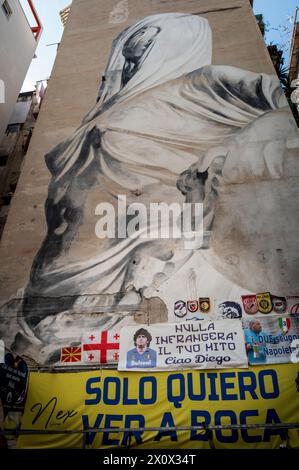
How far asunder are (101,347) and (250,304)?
3.49m

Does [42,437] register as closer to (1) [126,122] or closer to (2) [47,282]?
(2) [47,282]

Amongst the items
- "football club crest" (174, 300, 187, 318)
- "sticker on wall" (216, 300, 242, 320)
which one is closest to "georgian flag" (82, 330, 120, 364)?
"football club crest" (174, 300, 187, 318)

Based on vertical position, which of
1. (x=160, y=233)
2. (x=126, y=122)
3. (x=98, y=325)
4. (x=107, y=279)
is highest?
(x=126, y=122)

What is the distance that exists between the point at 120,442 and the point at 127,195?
6.26 meters

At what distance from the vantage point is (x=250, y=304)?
827 cm

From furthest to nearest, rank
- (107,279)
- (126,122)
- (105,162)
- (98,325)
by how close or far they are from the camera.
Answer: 1. (126,122)
2. (105,162)
3. (107,279)
4. (98,325)

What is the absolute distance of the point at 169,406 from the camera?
727cm

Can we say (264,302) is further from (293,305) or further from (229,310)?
(229,310)

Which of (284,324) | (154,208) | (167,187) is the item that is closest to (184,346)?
(284,324)

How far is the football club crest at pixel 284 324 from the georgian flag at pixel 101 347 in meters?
3.59

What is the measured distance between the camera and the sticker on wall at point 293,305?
26.3 ft

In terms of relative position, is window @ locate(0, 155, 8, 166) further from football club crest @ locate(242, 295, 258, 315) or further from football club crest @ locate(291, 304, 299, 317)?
football club crest @ locate(291, 304, 299, 317)

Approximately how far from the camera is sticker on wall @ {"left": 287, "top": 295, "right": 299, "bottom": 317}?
26.3 feet

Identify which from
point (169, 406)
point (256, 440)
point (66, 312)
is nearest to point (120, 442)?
point (169, 406)
